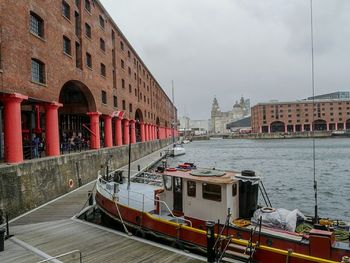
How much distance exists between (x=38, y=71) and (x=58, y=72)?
8.69ft

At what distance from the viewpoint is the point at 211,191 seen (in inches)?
504

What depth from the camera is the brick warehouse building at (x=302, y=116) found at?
6526 inches

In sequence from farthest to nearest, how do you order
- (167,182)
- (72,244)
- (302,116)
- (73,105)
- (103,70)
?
(302,116), (103,70), (73,105), (167,182), (72,244)

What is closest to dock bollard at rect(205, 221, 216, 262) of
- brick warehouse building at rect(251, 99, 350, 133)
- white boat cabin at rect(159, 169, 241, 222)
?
white boat cabin at rect(159, 169, 241, 222)

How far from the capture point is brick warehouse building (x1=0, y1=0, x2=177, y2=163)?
715 inches

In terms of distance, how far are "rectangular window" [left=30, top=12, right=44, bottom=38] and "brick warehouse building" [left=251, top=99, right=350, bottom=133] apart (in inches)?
6263

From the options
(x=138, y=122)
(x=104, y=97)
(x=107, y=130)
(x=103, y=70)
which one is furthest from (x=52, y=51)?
(x=138, y=122)

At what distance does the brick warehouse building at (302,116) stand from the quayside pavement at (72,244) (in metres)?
164

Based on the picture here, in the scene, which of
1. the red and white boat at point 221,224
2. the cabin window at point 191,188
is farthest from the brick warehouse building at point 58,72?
the cabin window at point 191,188

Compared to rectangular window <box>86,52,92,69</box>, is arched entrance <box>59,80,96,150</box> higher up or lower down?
lower down

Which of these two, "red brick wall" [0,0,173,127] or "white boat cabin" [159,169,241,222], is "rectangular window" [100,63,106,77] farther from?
"white boat cabin" [159,169,241,222]

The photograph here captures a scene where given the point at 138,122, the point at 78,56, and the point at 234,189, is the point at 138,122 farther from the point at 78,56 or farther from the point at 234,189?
the point at 234,189

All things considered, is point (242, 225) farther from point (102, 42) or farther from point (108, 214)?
point (102, 42)

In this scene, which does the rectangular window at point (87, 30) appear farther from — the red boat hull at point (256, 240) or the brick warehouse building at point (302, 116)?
the brick warehouse building at point (302, 116)
